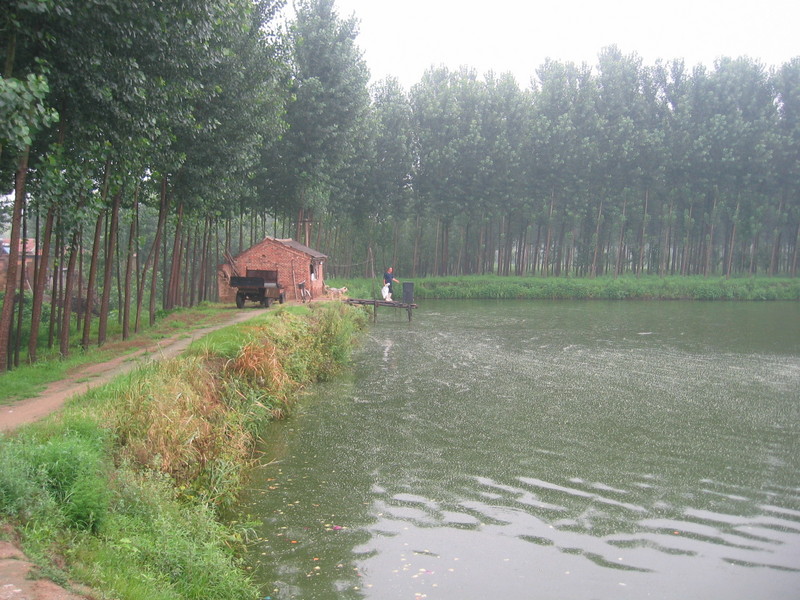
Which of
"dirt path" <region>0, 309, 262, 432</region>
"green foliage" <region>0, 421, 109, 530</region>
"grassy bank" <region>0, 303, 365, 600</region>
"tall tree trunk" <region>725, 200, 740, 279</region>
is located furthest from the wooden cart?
"tall tree trunk" <region>725, 200, 740, 279</region>

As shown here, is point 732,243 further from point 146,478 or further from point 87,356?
point 146,478

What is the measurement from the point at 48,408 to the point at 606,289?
161 ft

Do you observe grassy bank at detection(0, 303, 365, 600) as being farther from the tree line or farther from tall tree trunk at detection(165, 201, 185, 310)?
the tree line

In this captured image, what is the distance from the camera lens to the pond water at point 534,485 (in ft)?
26.3

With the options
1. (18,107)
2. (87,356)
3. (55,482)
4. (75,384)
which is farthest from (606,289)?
(55,482)

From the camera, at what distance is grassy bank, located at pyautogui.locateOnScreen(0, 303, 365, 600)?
6.69m

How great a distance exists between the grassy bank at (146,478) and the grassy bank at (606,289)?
40770 millimetres

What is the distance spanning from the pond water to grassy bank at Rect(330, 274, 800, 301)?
109 ft

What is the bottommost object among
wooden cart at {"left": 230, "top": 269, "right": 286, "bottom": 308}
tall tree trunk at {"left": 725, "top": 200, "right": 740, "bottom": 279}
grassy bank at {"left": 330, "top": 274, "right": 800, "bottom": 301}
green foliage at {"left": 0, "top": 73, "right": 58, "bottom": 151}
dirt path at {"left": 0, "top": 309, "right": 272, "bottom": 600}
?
dirt path at {"left": 0, "top": 309, "right": 272, "bottom": 600}

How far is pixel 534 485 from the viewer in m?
10.9

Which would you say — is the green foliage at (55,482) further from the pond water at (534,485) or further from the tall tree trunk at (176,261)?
the tall tree trunk at (176,261)

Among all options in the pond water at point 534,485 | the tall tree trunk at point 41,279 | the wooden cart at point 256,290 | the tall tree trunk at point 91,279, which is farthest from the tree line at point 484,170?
the pond water at point 534,485

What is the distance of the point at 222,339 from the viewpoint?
17.3m

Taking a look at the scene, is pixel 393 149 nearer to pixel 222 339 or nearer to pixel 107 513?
pixel 222 339
